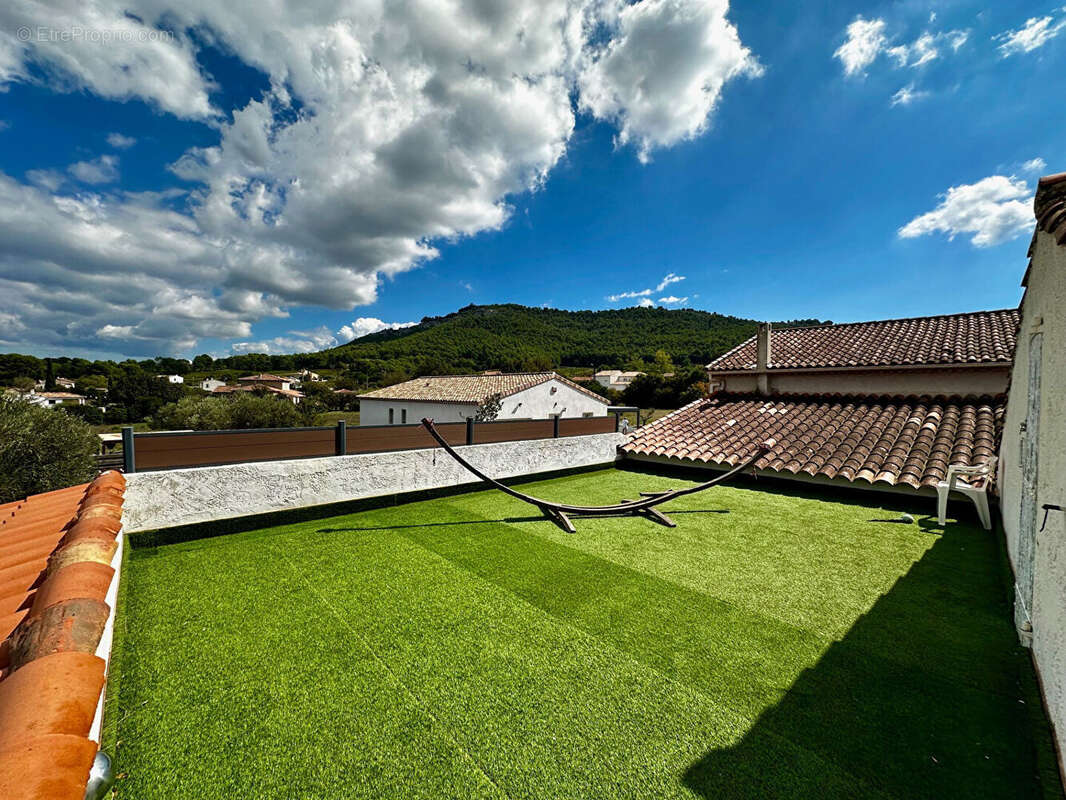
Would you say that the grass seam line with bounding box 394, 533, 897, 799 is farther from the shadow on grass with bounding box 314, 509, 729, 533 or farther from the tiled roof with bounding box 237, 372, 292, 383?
the tiled roof with bounding box 237, 372, 292, 383

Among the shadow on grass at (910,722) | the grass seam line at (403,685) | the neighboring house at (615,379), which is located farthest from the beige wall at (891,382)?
the neighboring house at (615,379)

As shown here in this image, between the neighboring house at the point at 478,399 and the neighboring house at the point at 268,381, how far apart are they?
1715 inches

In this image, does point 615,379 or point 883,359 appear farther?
point 615,379

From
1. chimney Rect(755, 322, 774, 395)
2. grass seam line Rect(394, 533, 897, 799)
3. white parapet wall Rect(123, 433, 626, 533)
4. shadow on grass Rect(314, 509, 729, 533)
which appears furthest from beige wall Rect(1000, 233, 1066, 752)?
chimney Rect(755, 322, 774, 395)

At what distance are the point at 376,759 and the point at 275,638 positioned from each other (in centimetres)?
152

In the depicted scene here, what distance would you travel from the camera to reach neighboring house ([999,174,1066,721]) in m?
2.10

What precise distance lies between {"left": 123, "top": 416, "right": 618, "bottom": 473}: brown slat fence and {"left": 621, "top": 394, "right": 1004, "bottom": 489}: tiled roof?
4.13 meters

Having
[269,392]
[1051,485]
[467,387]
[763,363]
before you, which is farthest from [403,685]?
[269,392]

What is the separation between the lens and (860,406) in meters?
9.35

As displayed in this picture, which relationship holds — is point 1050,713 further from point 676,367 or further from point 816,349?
point 676,367

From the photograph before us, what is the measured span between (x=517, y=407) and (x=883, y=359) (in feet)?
64.3

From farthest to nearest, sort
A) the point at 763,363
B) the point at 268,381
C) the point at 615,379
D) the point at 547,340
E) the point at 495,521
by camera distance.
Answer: the point at 547,340 < the point at 268,381 < the point at 615,379 < the point at 763,363 < the point at 495,521

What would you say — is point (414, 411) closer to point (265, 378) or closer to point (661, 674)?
point (661, 674)

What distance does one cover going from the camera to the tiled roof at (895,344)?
28.9 ft
